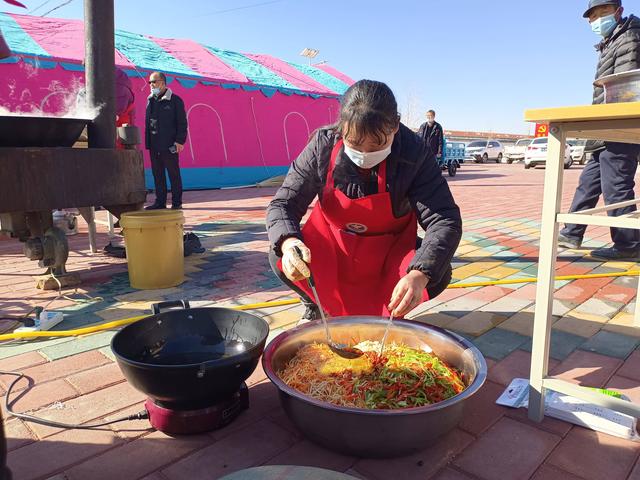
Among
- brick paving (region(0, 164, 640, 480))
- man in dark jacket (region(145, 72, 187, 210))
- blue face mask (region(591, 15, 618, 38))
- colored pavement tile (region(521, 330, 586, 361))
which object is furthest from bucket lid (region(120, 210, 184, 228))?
blue face mask (region(591, 15, 618, 38))

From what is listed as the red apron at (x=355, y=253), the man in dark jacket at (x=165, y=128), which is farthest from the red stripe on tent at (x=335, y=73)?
the red apron at (x=355, y=253)

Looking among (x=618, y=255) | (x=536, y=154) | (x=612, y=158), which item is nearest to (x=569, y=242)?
(x=618, y=255)

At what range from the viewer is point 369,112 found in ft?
5.42

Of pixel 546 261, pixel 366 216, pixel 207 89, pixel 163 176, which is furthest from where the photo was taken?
pixel 207 89

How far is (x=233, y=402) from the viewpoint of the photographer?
1570mm

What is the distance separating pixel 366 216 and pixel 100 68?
201 cm

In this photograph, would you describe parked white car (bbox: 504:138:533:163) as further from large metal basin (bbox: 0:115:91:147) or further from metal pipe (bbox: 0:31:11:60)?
metal pipe (bbox: 0:31:11:60)

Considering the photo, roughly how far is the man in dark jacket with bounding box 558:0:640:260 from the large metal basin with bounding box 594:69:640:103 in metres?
1.86

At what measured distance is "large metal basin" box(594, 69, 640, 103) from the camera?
1.35 meters

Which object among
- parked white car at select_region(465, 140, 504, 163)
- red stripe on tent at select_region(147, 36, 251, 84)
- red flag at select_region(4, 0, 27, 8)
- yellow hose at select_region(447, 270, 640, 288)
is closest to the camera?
red flag at select_region(4, 0, 27, 8)

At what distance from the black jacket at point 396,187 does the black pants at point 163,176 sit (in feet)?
14.5

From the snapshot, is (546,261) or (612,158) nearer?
(546,261)

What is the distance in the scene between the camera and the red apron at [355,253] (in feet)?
6.94

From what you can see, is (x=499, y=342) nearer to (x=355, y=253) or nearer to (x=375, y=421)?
(x=355, y=253)
